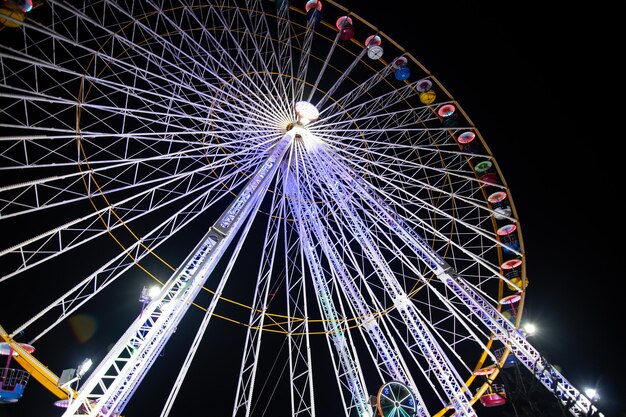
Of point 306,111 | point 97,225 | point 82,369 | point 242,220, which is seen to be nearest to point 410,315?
point 242,220

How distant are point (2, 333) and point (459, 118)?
19061 mm

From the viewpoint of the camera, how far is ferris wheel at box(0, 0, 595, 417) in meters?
12.0

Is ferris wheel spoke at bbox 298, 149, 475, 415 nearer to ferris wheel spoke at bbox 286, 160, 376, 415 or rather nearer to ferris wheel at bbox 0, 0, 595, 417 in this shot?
ferris wheel at bbox 0, 0, 595, 417

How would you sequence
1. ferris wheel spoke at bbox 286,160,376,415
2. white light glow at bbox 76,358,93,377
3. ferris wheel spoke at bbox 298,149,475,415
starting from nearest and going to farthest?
1. white light glow at bbox 76,358,93,377
2. ferris wheel spoke at bbox 298,149,475,415
3. ferris wheel spoke at bbox 286,160,376,415

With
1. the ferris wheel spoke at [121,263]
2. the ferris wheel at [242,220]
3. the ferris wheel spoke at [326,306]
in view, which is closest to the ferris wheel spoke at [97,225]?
the ferris wheel at [242,220]

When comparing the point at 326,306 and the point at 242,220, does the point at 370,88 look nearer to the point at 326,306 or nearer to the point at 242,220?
the point at 242,220

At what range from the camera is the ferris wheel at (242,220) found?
1199 cm

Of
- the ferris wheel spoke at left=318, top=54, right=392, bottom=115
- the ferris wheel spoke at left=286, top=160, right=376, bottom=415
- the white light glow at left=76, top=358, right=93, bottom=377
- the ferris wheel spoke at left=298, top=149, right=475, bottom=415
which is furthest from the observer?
the ferris wheel spoke at left=318, top=54, right=392, bottom=115

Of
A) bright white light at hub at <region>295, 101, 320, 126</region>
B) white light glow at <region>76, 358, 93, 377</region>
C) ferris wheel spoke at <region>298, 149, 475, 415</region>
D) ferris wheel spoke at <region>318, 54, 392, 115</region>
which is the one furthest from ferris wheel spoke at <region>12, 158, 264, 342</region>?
ferris wheel spoke at <region>318, 54, 392, 115</region>

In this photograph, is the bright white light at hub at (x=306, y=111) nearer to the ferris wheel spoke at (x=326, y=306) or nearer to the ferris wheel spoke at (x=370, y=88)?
the ferris wheel spoke at (x=370, y=88)

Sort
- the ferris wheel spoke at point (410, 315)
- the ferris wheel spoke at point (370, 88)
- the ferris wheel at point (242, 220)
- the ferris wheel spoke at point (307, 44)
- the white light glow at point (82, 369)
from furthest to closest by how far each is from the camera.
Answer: the ferris wheel spoke at point (370, 88)
the ferris wheel spoke at point (307, 44)
the ferris wheel spoke at point (410, 315)
the ferris wheel at point (242, 220)
the white light glow at point (82, 369)

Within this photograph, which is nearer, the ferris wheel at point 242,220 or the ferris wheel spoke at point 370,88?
the ferris wheel at point 242,220

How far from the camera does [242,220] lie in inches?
552

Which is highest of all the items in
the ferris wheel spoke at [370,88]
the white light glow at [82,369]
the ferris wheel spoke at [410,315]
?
the ferris wheel spoke at [370,88]
